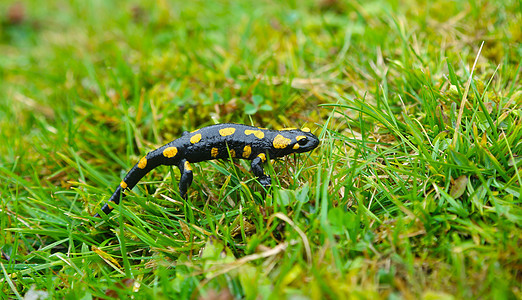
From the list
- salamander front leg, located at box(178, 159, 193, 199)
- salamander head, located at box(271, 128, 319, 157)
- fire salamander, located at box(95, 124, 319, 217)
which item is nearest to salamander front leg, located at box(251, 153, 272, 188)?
fire salamander, located at box(95, 124, 319, 217)

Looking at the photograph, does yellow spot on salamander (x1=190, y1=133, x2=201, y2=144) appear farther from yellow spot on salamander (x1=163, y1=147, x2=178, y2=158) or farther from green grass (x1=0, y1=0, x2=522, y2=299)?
green grass (x1=0, y1=0, x2=522, y2=299)

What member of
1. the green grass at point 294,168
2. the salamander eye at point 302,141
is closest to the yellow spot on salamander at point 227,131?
the green grass at point 294,168

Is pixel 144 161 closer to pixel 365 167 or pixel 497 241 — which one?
pixel 365 167

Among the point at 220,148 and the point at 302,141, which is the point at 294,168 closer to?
the point at 302,141

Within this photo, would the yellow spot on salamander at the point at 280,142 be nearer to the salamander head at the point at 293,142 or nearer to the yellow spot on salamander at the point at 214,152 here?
the salamander head at the point at 293,142

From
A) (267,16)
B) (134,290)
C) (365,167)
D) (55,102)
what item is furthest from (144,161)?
(267,16)
